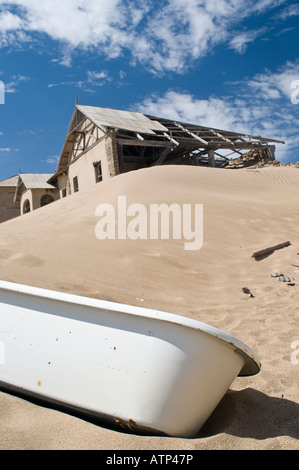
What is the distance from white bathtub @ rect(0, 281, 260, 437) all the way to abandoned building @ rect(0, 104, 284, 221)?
14665 mm

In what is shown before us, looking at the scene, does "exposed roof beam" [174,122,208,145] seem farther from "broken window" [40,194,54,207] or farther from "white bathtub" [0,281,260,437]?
"white bathtub" [0,281,260,437]

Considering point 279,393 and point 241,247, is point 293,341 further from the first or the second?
point 241,247

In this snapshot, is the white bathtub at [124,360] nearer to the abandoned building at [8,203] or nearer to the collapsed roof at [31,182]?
the collapsed roof at [31,182]

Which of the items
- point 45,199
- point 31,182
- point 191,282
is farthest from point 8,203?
point 191,282

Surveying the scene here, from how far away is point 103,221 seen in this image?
26.3 ft

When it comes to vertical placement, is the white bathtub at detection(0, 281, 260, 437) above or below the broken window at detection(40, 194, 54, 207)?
below

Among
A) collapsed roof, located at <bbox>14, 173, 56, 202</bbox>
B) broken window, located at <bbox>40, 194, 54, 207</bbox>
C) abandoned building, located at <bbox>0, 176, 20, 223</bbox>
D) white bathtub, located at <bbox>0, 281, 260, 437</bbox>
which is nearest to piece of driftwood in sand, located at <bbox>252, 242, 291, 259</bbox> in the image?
white bathtub, located at <bbox>0, 281, 260, 437</bbox>

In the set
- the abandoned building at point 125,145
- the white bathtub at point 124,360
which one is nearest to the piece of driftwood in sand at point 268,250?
the white bathtub at point 124,360

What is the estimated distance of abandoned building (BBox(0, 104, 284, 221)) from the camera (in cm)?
1694

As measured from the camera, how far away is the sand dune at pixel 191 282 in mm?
1996

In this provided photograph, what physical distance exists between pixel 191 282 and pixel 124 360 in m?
3.67
